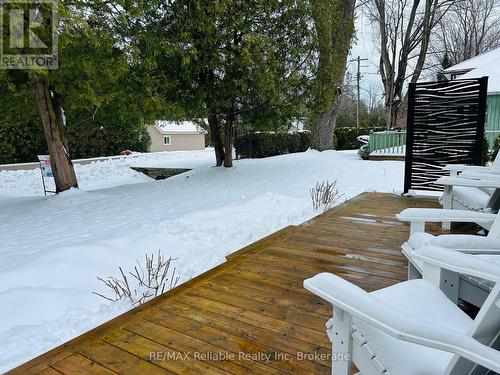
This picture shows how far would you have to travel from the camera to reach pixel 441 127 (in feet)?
16.6

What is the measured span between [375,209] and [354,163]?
21.6 ft

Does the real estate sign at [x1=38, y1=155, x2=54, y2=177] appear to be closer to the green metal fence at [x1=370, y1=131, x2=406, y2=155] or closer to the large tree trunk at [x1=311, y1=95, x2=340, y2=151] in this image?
the green metal fence at [x1=370, y1=131, x2=406, y2=155]

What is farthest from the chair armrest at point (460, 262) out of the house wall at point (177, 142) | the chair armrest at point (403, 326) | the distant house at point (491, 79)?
the house wall at point (177, 142)

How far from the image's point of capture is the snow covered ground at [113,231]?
2508 millimetres

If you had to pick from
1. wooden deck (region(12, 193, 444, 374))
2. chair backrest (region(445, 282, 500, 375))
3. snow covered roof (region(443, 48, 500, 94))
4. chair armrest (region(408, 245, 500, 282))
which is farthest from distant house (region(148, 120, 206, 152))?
chair backrest (region(445, 282, 500, 375))

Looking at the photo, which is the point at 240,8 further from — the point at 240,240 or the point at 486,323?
the point at 486,323

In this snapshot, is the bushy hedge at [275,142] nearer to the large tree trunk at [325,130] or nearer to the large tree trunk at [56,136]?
the large tree trunk at [325,130]

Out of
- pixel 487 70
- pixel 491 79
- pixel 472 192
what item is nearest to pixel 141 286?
pixel 472 192

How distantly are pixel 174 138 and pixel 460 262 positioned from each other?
25380 millimetres

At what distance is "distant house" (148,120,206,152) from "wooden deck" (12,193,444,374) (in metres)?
21.7

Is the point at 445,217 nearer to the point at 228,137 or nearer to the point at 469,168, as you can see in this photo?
the point at 469,168

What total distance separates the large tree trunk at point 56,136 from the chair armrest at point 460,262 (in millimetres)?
7627

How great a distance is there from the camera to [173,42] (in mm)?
8055

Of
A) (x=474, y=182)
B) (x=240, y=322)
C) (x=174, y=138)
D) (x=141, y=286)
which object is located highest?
(x=174, y=138)
